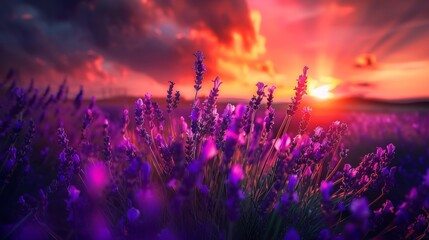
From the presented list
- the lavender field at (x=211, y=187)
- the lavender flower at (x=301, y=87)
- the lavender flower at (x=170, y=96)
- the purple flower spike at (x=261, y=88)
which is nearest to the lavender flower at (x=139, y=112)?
the lavender field at (x=211, y=187)

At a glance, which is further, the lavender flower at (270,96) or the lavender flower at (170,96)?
the lavender flower at (170,96)

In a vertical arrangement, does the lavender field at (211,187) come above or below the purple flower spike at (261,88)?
below

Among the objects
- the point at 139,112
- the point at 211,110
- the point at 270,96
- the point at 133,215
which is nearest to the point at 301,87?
the point at 270,96

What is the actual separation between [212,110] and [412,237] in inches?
50.0

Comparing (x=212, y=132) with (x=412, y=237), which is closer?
(x=412, y=237)

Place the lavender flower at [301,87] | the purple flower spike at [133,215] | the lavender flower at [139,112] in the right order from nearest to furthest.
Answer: the purple flower spike at [133,215] < the lavender flower at [301,87] < the lavender flower at [139,112]

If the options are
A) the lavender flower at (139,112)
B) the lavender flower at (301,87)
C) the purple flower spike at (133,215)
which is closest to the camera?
the purple flower spike at (133,215)

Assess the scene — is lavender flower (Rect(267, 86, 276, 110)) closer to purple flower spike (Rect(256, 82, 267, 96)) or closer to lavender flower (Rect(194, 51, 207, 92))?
purple flower spike (Rect(256, 82, 267, 96))

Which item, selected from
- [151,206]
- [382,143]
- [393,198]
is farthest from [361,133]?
[151,206]

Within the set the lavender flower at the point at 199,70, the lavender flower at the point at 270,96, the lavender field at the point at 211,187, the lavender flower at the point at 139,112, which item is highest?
the lavender flower at the point at 199,70

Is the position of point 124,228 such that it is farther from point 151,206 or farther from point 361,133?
point 361,133

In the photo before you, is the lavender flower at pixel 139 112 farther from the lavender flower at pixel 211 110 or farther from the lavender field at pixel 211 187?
the lavender flower at pixel 211 110

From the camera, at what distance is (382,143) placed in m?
6.61

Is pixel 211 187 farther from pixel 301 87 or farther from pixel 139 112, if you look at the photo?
pixel 301 87
